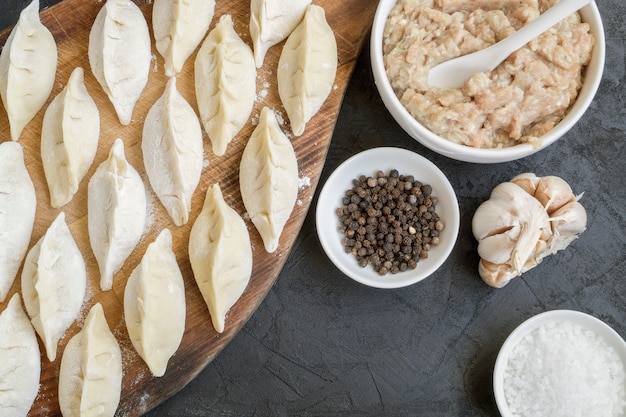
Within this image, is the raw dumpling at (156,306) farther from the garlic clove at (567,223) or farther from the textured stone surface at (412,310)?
the garlic clove at (567,223)

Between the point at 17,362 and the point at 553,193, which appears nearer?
the point at 17,362

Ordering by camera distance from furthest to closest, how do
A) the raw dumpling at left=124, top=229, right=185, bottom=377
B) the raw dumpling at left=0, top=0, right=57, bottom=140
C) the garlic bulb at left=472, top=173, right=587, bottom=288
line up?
the garlic bulb at left=472, top=173, right=587, bottom=288
the raw dumpling at left=0, top=0, right=57, bottom=140
the raw dumpling at left=124, top=229, right=185, bottom=377

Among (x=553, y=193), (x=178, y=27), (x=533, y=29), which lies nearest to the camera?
(x=533, y=29)

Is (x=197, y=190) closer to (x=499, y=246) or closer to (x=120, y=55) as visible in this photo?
(x=120, y=55)

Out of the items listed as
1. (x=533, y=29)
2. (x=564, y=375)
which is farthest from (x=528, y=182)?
(x=564, y=375)

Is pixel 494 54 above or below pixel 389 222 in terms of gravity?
above

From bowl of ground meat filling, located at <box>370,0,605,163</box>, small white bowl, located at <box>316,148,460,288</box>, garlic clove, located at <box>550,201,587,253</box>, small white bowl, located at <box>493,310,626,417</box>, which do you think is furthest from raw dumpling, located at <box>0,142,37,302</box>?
garlic clove, located at <box>550,201,587,253</box>

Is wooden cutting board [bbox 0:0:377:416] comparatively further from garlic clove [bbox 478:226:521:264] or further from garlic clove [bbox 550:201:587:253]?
garlic clove [bbox 550:201:587:253]

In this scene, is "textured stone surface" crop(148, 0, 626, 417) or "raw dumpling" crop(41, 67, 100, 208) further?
"textured stone surface" crop(148, 0, 626, 417)
